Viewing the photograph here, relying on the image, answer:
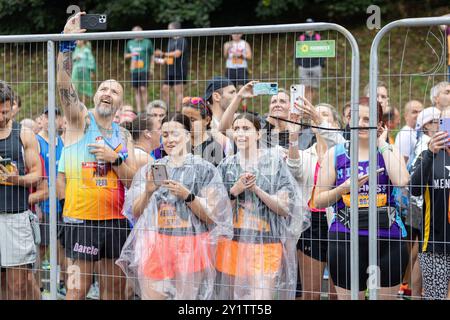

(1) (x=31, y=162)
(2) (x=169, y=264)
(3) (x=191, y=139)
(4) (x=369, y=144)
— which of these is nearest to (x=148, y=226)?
(2) (x=169, y=264)

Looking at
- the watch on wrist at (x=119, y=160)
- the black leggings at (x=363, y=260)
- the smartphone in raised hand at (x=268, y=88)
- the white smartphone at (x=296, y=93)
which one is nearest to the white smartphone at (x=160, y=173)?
the watch on wrist at (x=119, y=160)

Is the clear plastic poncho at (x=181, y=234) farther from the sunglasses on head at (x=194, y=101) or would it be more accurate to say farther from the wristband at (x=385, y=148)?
the wristband at (x=385, y=148)

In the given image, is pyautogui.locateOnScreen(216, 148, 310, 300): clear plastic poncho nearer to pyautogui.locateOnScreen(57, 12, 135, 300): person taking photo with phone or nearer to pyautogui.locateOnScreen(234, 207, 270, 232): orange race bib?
pyautogui.locateOnScreen(234, 207, 270, 232): orange race bib

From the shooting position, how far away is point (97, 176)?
596 centimetres

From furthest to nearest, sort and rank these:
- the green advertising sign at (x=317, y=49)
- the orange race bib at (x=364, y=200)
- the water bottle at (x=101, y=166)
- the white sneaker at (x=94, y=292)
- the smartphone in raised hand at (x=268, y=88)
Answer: the white sneaker at (x=94, y=292) → the water bottle at (x=101, y=166) → the orange race bib at (x=364, y=200) → the smartphone in raised hand at (x=268, y=88) → the green advertising sign at (x=317, y=49)

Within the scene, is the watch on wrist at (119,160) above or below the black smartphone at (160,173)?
above

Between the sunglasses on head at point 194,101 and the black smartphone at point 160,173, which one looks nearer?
the black smartphone at point 160,173

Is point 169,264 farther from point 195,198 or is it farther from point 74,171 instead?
point 74,171

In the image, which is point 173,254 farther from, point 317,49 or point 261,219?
point 317,49

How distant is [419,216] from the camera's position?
604 centimetres

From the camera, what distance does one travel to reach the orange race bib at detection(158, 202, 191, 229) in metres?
5.72

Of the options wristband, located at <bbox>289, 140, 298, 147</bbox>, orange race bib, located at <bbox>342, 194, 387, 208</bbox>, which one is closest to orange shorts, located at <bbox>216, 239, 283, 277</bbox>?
orange race bib, located at <bbox>342, 194, 387, 208</bbox>

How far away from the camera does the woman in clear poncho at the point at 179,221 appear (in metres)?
5.65

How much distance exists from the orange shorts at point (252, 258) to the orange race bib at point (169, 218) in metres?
0.36
